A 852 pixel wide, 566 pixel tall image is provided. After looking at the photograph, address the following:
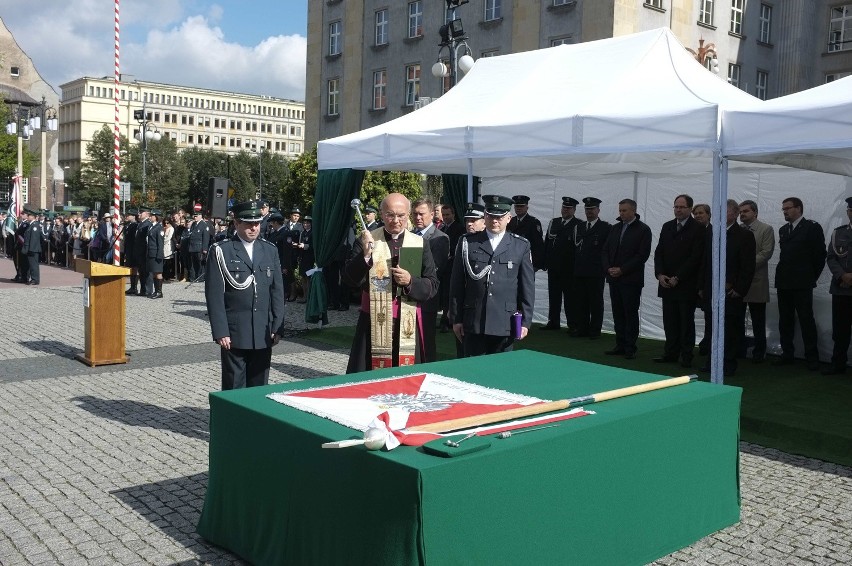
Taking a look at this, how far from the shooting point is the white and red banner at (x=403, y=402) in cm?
345

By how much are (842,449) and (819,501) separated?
4.13 ft

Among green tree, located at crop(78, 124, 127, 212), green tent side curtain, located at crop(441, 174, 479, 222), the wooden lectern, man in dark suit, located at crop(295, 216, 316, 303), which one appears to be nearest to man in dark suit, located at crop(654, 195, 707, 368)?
green tent side curtain, located at crop(441, 174, 479, 222)

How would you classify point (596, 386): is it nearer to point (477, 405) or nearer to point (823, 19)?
point (477, 405)

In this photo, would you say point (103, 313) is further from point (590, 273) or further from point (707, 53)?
point (707, 53)

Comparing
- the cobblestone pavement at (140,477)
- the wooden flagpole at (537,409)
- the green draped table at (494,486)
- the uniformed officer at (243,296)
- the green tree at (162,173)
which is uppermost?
the green tree at (162,173)

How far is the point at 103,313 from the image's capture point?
9.78 m

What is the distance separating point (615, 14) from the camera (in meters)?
30.0

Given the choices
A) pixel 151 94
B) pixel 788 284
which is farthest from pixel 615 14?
pixel 151 94

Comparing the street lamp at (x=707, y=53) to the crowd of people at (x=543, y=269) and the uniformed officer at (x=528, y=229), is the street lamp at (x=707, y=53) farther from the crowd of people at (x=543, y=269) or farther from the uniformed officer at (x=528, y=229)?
the crowd of people at (x=543, y=269)

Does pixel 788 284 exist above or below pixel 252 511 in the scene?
above

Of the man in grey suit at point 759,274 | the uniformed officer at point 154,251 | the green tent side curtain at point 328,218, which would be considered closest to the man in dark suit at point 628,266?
the man in grey suit at point 759,274

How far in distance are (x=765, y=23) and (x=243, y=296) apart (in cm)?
3698

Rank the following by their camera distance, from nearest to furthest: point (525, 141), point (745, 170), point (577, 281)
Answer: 1. point (525, 141)
2. point (745, 170)
3. point (577, 281)

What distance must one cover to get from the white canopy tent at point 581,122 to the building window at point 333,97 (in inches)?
1251
